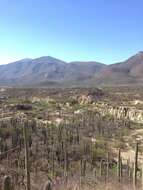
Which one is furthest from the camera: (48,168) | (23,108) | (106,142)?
(23,108)

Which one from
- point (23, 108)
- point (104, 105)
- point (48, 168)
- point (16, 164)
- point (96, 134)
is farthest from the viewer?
point (104, 105)

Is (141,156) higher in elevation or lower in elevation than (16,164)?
lower

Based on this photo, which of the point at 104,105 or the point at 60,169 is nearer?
the point at 60,169

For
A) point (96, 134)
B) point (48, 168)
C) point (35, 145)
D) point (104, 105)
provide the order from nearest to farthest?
point (48, 168) → point (35, 145) → point (96, 134) → point (104, 105)

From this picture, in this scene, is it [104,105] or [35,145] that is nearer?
[35,145]

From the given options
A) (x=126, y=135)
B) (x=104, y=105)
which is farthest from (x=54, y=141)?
(x=104, y=105)

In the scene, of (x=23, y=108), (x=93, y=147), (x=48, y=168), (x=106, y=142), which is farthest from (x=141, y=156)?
(x=23, y=108)

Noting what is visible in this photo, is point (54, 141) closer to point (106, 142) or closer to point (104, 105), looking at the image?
point (106, 142)

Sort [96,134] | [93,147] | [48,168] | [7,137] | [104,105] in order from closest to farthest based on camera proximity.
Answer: [48,168], [7,137], [93,147], [96,134], [104,105]

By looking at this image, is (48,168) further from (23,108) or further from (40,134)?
(23,108)
